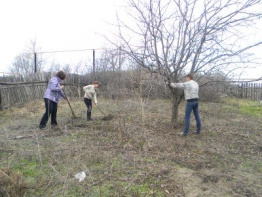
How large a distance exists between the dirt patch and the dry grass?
8 centimetres

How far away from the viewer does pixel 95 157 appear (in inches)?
143

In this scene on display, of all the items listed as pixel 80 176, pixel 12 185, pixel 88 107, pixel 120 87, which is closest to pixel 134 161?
pixel 80 176

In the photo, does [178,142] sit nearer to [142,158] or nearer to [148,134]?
[148,134]

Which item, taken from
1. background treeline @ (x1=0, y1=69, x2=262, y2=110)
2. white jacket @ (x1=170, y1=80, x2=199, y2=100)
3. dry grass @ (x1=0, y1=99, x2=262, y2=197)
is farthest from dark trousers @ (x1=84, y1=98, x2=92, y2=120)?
white jacket @ (x1=170, y1=80, x2=199, y2=100)

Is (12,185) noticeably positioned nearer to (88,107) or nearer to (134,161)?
(134,161)

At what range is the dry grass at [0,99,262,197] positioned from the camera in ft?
9.29

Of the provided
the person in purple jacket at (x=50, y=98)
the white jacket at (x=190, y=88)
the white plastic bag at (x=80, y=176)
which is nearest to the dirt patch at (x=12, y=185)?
the white plastic bag at (x=80, y=176)

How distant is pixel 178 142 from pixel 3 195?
3.16 metres

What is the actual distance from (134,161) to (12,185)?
170cm

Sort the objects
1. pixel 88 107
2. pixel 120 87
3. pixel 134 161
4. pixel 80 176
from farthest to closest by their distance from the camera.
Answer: pixel 120 87 → pixel 88 107 → pixel 134 161 → pixel 80 176

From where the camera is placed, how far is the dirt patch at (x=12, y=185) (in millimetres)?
2590

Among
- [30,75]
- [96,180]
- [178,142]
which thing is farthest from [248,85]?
[96,180]

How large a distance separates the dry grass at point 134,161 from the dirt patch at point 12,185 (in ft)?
0.27

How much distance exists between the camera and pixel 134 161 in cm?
357
